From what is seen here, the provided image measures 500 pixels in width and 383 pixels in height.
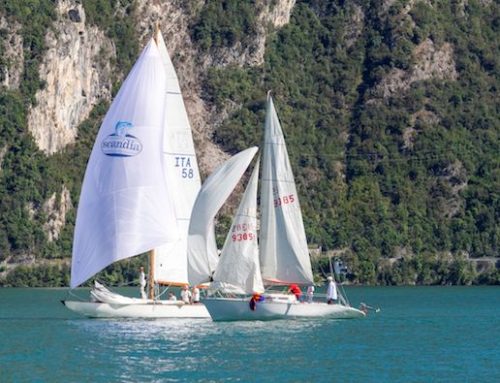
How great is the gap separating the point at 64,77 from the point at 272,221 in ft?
363

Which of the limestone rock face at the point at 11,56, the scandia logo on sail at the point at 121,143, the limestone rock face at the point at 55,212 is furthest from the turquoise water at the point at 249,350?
the limestone rock face at the point at 11,56

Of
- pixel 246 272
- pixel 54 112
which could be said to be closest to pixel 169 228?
pixel 246 272

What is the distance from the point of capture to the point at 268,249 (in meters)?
78.8

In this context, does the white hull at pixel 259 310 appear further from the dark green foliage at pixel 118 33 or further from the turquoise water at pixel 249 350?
the dark green foliage at pixel 118 33

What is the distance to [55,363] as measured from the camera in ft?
212

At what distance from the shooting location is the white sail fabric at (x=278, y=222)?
258 ft

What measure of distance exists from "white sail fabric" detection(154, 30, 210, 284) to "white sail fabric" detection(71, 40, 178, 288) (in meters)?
2.42

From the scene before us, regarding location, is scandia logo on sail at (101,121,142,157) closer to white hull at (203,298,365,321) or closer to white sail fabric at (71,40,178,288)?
white sail fabric at (71,40,178,288)

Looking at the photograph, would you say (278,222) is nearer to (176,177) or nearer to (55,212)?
(176,177)

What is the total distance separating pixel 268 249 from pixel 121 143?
7.88 m

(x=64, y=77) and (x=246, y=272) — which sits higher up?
(x=64, y=77)

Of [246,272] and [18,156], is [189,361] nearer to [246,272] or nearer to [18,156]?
[246,272]

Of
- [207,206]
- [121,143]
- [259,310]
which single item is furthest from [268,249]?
[121,143]

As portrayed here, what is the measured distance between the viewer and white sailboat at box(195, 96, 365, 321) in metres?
78.1
